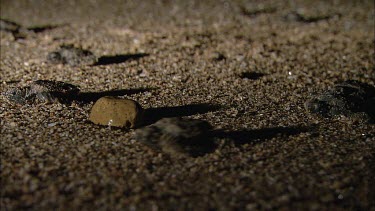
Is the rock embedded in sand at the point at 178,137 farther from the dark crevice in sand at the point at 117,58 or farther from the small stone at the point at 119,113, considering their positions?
the dark crevice in sand at the point at 117,58

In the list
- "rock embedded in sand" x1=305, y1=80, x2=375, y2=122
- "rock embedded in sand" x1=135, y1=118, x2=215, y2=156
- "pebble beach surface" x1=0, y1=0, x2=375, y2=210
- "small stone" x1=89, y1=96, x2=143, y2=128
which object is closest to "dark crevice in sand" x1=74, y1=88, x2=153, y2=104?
"pebble beach surface" x1=0, y1=0, x2=375, y2=210

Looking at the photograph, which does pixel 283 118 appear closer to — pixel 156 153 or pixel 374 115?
pixel 374 115

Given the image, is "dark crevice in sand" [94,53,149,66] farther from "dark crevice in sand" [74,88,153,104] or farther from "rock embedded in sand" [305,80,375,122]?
"rock embedded in sand" [305,80,375,122]

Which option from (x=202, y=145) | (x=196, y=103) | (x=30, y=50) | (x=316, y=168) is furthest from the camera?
(x=30, y=50)

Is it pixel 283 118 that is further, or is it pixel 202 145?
pixel 283 118

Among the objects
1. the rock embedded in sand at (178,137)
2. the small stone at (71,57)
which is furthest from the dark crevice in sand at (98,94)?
the rock embedded in sand at (178,137)

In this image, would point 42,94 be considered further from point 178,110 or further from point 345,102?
point 345,102

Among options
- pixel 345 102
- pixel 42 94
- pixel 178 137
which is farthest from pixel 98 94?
pixel 345 102

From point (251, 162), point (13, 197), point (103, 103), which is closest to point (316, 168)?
point (251, 162)
